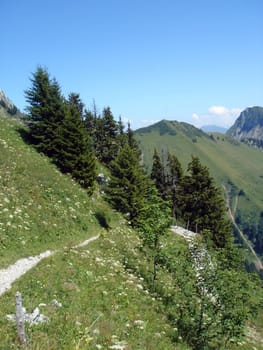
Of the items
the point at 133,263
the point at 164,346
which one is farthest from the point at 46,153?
the point at 164,346

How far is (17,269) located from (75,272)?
3364mm

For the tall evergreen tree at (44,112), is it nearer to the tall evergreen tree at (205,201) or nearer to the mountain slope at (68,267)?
the mountain slope at (68,267)

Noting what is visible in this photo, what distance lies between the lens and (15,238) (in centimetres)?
2364

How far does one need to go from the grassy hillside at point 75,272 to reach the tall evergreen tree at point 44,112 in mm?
4413

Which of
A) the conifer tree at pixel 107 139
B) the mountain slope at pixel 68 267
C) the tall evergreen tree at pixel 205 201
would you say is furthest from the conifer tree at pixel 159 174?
the mountain slope at pixel 68 267

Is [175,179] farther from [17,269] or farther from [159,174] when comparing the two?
[17,269]

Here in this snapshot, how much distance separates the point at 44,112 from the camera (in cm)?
4644

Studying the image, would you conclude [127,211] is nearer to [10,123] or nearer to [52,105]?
[52,105]

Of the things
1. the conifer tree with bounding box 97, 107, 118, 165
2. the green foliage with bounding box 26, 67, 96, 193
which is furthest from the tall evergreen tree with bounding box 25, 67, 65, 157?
the conifer tree with bounding box 97, 107, 118, 165

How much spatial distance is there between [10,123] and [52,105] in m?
9.92

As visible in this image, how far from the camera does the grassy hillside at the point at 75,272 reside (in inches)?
535

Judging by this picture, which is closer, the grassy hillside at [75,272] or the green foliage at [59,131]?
the grassy hillside at [75,272]

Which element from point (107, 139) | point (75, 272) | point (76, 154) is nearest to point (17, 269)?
point (75, 272)

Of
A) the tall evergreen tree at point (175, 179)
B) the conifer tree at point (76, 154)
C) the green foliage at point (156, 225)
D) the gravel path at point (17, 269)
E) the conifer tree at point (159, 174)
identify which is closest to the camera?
the gravel path at point (17, 269)
